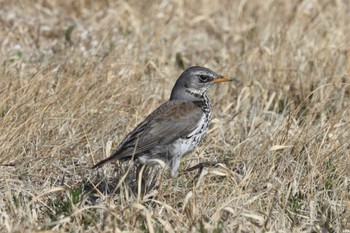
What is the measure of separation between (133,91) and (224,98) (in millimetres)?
1255

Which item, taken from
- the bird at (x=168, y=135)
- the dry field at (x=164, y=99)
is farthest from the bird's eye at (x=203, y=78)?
the dry field at (x=164, y=99)

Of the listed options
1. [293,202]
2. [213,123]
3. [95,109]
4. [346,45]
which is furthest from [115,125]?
[346,45]

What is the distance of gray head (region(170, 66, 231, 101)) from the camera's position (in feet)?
25.8

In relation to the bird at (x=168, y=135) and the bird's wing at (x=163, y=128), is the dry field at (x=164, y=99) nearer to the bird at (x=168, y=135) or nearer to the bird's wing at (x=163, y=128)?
the bird at (x=168, y=135)

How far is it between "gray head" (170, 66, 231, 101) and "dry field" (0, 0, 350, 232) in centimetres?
56

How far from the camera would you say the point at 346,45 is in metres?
10.2

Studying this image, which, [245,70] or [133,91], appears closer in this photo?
[133,91]

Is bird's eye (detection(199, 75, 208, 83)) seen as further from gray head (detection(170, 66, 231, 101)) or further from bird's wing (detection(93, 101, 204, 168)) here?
bird's wing (detection(93, 101, 204, 168))

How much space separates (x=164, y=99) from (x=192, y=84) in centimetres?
141

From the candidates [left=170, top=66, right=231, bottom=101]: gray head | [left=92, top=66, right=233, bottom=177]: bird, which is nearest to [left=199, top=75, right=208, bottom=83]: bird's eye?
[left=170, top=66, right=231, bottom=101]: gray head

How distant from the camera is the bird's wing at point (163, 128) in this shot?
23.4ft

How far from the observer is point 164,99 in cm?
927

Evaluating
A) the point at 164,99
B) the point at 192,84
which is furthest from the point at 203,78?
the point at 164,99

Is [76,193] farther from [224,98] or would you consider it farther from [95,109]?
[224,98]
